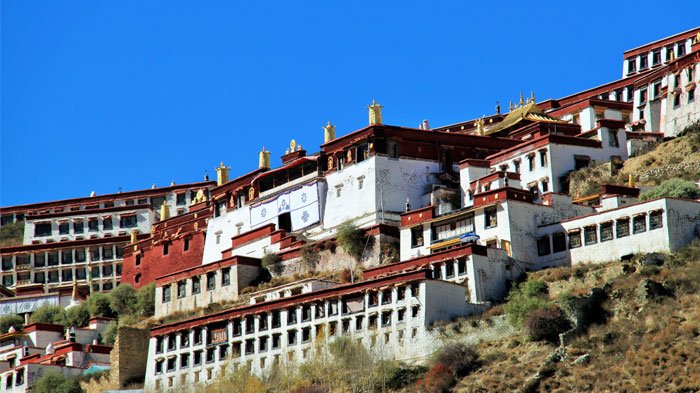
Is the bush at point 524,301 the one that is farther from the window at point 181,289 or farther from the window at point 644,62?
the window at point 644,62

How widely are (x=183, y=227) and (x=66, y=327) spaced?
985 cm

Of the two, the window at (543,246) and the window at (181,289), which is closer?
the window at (543,246)

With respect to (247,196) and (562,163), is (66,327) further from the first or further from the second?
(562,163)

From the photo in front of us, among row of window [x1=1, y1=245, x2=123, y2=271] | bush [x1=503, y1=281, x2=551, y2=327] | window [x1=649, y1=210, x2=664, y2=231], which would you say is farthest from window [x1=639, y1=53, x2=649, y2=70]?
bush [x1=503, y1=281, x2=551, y2=327]

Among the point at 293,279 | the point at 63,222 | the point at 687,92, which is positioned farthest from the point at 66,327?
the point at 687,92

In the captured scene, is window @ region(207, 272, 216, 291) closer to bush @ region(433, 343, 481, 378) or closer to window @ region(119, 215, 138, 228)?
bush @ region(433, 343, 481, 378)

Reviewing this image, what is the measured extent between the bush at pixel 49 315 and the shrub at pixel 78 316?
0.49m

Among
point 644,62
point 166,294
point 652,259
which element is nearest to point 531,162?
point 652,259

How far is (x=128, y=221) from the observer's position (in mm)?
120188

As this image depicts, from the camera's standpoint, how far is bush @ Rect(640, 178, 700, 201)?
71.1m

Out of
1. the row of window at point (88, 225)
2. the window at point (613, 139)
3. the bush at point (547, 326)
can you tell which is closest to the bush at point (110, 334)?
the window at point (613, 139)

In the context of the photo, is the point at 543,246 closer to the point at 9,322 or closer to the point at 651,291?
the point at 651,291

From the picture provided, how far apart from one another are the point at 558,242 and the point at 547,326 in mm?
8012

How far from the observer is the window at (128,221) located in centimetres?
11981
